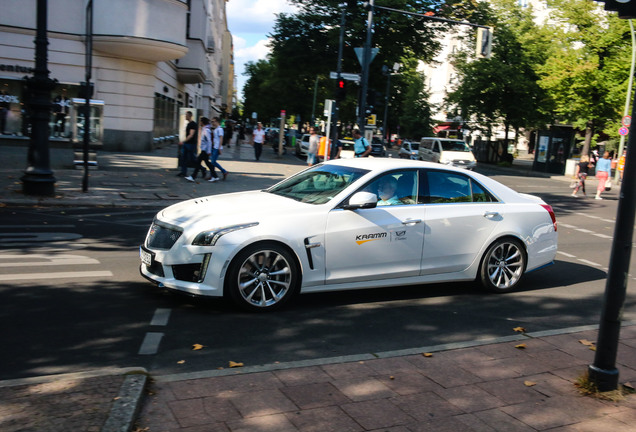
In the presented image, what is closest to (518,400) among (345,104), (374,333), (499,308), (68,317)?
(374,333)

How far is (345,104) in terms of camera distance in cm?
6066

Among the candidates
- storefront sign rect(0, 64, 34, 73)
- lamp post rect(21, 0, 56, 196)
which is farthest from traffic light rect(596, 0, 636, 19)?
storefront sign rect(0, 64, 34, 73)

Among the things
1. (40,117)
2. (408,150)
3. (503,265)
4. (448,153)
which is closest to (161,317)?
(503,265)

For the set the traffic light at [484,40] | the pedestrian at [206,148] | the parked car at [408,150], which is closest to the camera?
the pedestrian at [206,148]

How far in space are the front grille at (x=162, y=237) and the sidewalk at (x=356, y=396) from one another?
189 cm

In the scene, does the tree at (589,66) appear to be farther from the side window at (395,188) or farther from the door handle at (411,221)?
the door handle at (411,221)

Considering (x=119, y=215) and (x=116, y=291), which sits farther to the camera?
(x=119, y=215)

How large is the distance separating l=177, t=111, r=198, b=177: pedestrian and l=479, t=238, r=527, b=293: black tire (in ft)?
40.1

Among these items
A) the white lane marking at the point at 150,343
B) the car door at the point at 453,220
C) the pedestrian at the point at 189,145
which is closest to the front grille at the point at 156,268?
the white lane marking at the point at 150,343

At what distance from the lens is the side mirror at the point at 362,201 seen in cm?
614

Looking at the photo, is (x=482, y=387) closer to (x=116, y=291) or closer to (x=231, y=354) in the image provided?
(x=231, y=354)

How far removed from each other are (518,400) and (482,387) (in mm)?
265

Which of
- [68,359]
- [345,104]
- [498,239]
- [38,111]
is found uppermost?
[345,104]

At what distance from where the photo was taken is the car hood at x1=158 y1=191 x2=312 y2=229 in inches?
229
